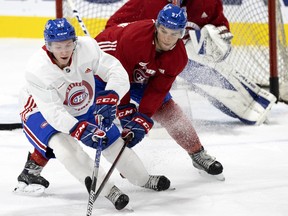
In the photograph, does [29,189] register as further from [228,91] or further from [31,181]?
[228,91]

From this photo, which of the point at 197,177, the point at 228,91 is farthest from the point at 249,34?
the point at 197,177

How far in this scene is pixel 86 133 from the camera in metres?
2.60

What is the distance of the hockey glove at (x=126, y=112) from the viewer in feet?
10.2

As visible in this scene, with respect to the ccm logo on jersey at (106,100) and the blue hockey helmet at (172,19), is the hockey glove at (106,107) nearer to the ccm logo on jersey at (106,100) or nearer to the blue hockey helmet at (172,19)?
the ccm logo on jersey at (106,100)

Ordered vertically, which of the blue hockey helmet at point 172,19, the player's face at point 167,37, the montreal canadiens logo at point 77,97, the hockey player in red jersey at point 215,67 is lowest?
the hockey player in red jersey at point 215,67

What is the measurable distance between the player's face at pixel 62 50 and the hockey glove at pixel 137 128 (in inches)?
13.8

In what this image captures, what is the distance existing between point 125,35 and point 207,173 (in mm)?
636

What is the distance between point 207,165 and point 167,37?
553 mm

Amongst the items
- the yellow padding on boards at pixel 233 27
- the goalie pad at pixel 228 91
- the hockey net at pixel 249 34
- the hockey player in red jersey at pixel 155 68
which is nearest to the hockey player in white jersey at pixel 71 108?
the hockey player in red jersey at pixel 155 68

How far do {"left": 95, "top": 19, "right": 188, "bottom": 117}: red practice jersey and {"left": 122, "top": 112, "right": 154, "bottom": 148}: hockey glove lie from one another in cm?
13

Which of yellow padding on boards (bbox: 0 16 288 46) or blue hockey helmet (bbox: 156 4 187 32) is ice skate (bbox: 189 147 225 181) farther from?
yellow padding on boards (bbox: 0 16 288 46)

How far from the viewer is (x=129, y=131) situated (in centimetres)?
286

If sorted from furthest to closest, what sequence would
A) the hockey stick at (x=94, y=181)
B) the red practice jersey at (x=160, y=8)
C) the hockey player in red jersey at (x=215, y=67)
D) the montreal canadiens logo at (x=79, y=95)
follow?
the hockey player in red jersey at (x=215, y=67) → the red practice jersey at (x=160, y=8) → the montreal canadiens logo at (x=79, y=95) → the hockey stick at (x=94, y=181)

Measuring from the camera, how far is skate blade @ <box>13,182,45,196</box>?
9.47 ft
